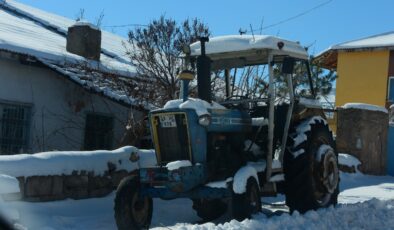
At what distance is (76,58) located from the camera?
14.2 m

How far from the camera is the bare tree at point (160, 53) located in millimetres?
13633

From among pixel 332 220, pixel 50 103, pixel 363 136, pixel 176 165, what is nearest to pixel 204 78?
pixel 176 165

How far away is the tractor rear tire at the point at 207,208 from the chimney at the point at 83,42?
7.69 metres

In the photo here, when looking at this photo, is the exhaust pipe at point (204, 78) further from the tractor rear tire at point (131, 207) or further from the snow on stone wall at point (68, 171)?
the snow on stone wall at point (68, 171)

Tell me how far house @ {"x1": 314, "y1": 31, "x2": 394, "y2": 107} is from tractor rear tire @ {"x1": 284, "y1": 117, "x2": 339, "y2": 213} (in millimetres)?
15757

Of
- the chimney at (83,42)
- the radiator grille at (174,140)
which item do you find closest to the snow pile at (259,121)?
the radiator grille at (174,140)

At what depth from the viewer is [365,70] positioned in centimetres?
2441

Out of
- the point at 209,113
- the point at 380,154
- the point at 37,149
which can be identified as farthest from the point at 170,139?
the point at 380,154

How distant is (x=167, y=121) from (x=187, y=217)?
6.33 feet

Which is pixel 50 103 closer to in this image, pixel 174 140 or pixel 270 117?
pixel 174 140

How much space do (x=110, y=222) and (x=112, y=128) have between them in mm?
7188

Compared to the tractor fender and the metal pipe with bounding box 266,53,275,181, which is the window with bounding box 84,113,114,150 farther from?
the tractor fender

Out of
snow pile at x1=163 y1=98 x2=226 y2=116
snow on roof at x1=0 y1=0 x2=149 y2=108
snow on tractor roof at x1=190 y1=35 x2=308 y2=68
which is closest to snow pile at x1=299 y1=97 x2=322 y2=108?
snow on tractor roof at x1=190 y1=35 x2=308 y2=68

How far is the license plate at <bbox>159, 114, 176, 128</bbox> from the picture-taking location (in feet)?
24.2
